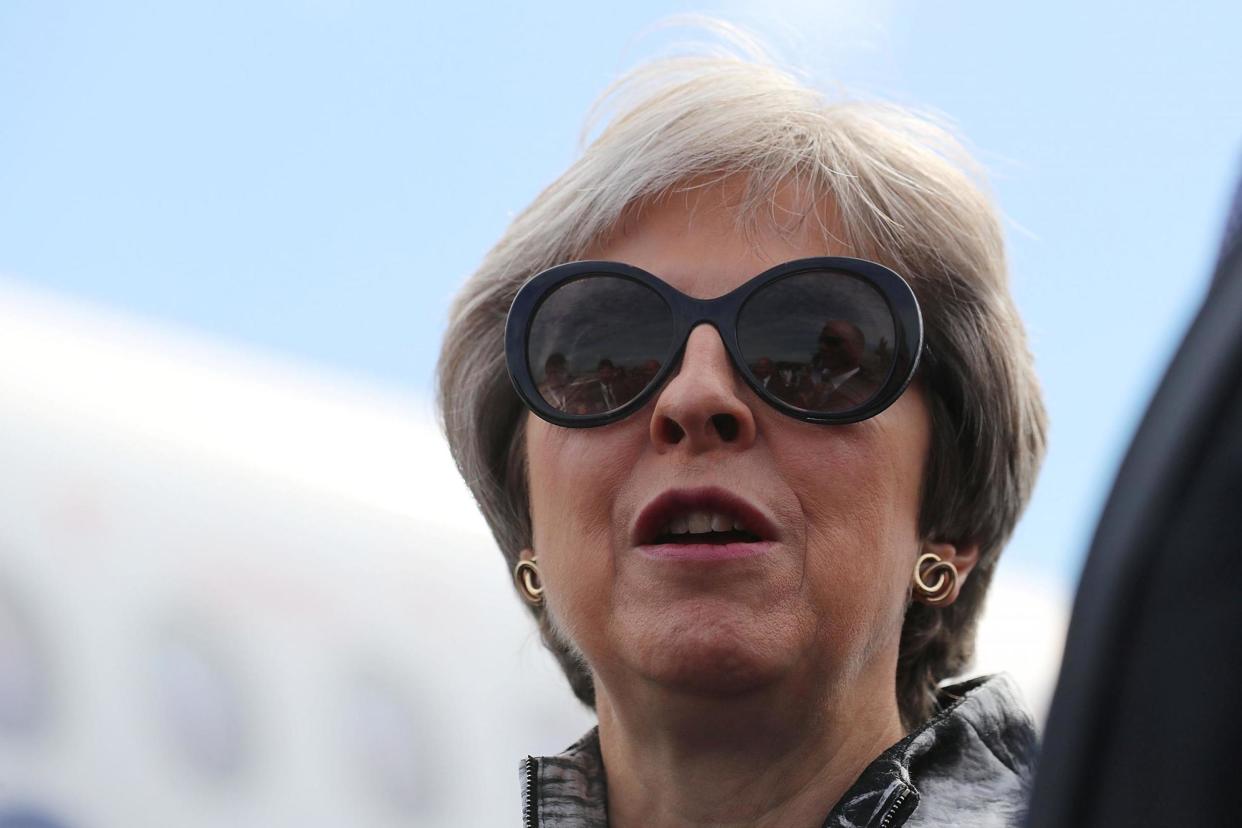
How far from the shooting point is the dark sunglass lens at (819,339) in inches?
65.9

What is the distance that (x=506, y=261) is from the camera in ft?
6.68

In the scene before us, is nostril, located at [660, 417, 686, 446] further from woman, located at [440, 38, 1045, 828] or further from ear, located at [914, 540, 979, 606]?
ear, located at [914, 540, 979, 606]

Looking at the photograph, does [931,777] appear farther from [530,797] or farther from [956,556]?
[530,797]

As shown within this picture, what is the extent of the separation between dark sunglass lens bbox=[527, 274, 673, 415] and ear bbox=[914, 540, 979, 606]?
19.1 inches

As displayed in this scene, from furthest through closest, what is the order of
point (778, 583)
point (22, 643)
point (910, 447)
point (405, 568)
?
point (405, 568)
point (22, 643)
point (910, 447)
point (778, 583)

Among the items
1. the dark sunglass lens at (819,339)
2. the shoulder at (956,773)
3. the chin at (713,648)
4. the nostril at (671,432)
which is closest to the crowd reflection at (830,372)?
the dark sunglass lens at (819,339)

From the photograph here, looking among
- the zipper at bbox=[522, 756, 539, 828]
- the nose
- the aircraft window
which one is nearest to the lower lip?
the nose

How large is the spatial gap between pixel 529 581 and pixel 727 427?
1.75 feet

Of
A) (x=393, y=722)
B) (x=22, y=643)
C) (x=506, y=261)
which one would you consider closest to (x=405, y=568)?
(x=393, y=722)

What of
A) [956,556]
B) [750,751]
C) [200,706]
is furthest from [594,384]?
[200,706]

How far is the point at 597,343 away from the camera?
68.9 inches

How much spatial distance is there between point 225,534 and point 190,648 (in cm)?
65

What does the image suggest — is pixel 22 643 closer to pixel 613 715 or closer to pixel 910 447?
pixel 613 715

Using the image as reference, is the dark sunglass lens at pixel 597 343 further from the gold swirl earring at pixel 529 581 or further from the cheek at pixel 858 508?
the gold swirl earring at pixel 529 581
